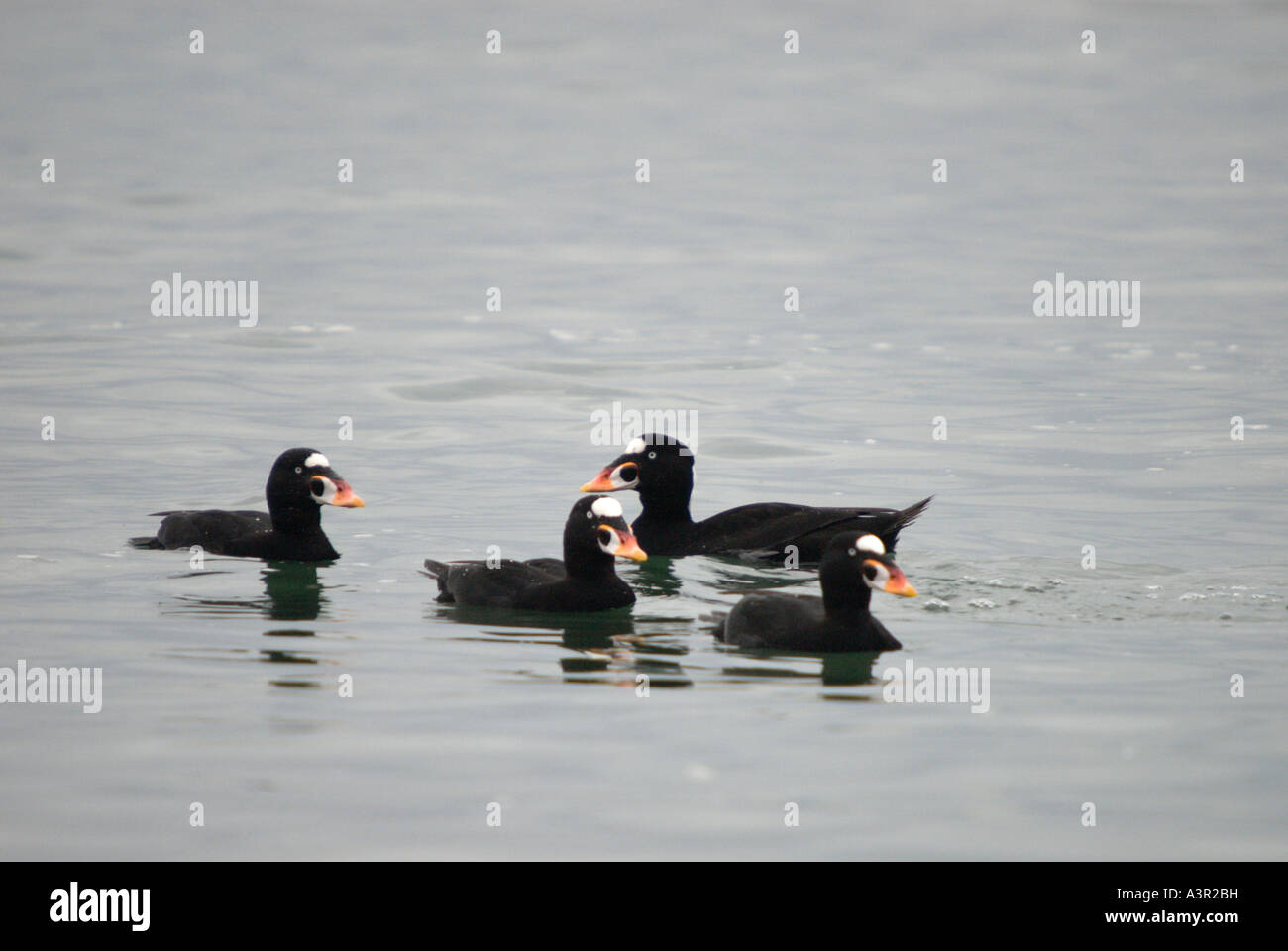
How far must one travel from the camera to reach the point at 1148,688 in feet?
35.0

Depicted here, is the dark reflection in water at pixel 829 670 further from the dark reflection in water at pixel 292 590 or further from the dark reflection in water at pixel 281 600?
the dark reflection in water at pixel 292 590

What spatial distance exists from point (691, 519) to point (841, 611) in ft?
14.1

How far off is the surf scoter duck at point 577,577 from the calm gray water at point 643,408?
0.25 meters

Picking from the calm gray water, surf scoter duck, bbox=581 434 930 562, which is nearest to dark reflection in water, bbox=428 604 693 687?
the calm gray water

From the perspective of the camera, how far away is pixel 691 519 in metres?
15.4

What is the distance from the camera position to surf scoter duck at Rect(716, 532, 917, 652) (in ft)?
36.3

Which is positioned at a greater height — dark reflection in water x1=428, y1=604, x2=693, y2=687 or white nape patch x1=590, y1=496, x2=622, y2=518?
white nape patch x1=590, y1=496, x2=622, y2=518

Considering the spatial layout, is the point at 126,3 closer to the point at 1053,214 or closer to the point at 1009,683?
the point at 1053,214

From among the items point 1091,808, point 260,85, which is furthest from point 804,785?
point 260,85

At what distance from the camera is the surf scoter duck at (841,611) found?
1107 cm

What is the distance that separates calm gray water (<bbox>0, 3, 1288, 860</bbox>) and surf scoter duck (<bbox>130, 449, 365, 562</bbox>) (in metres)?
0.39

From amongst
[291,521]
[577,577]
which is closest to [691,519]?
[577,577]

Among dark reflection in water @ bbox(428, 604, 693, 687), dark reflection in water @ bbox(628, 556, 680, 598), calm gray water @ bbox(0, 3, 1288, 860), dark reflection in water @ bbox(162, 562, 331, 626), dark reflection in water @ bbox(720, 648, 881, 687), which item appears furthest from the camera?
dark reflection in water @ bbox(628, 556, 680, 598)

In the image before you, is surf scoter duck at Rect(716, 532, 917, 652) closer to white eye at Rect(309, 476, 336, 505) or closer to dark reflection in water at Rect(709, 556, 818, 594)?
dark reflection in water at Rect(709, 556, 818, 594)
